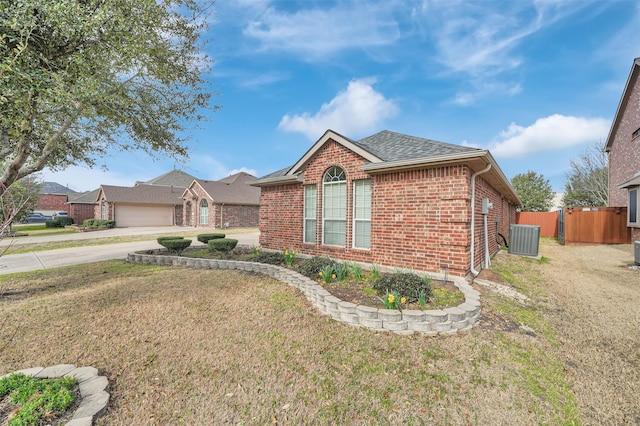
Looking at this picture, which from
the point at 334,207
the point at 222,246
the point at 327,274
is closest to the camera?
the point at 327,274

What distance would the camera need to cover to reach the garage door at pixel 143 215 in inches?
1096

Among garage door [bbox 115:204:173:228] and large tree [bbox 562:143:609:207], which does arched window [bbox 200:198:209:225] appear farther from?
large tree [bbox 562:143:609:207]

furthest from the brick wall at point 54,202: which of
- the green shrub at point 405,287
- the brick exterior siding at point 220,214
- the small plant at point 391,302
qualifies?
the small plant at point 391,302

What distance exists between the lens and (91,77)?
16.2 ft

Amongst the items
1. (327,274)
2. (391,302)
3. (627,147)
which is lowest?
(391,302)

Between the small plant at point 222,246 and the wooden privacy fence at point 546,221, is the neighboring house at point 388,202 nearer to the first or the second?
the small plant at point 222,246

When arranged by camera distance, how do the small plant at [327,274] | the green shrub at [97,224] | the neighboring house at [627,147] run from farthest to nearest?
1. the green shrub at [97,224]
2. the neighboring house at [627,147]
3. the small plant at [327,274]

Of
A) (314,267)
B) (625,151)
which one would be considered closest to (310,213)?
(314,267)

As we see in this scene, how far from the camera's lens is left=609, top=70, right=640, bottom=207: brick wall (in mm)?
14742

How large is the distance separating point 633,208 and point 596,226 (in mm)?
2442

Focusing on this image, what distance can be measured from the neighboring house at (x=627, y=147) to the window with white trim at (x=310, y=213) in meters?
14.9

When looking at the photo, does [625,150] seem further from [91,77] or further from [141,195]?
[141,195]

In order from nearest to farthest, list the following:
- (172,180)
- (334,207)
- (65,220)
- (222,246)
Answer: (334,207) < (222,246) < (65,220) < (172,180)

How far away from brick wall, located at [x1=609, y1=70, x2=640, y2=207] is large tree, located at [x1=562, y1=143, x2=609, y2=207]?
812cm
